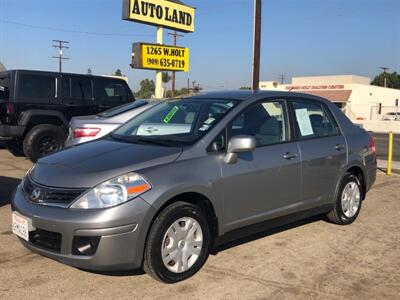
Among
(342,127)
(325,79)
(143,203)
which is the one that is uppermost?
(325,79)

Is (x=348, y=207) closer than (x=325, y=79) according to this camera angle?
Yes

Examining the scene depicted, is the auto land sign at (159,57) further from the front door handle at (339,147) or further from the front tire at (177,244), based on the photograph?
the front tire at (177,244)

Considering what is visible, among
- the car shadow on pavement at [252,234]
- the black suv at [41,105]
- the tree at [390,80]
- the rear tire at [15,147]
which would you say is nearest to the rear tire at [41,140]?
the black suv at [41,105]

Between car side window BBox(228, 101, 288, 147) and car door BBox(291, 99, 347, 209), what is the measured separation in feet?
0.74

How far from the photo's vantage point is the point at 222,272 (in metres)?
4.18

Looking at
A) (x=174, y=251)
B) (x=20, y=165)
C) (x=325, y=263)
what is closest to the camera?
(x=174, y=251)

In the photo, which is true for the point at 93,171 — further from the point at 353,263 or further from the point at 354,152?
the point at 354,152

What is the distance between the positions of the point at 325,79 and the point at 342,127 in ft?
202

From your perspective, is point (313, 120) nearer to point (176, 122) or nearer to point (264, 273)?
point (176, 122)

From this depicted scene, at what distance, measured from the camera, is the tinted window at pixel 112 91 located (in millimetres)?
11297

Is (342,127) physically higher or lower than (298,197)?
higher

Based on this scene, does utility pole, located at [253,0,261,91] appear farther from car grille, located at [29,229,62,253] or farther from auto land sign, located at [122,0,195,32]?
car grille, located at [29,229,62,253]

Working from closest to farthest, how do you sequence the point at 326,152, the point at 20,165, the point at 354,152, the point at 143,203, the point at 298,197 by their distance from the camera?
the point at 143,203
the point at 298,197
the point at 326,152
the point at 354,152
the point at 20,165

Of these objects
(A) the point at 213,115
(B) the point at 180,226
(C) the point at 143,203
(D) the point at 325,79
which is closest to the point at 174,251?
(B) the point at 180,226
